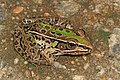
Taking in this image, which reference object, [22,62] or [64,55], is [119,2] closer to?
[64,55]

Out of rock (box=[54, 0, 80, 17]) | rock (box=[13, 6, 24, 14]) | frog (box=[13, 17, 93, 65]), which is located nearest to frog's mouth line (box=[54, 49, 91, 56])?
frog (box=[13, 17, 93, 65])

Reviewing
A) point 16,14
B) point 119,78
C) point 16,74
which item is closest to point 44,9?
point 16,14

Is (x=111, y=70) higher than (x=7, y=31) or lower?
lower

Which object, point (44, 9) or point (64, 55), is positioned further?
point (44, 9)

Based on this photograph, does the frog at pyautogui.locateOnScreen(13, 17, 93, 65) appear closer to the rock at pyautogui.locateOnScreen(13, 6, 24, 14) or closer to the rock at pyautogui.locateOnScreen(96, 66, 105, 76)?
the rock at pyautogui.locateOnScreen(96, 66, 105, 76)

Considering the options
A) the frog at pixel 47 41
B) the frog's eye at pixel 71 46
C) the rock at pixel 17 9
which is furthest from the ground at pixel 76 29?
the frog's eye at pixel 71 46

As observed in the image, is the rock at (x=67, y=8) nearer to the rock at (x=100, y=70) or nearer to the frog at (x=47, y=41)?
the frog at (x=47, y=41)
